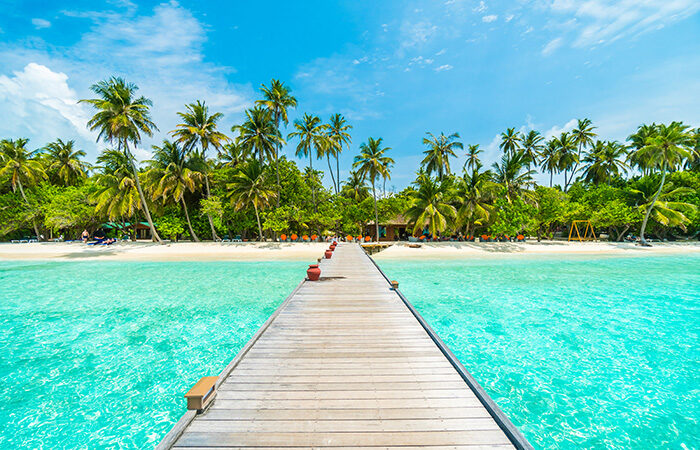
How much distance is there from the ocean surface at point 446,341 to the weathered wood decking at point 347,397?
2.06 m

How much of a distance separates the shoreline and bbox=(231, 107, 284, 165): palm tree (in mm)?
11688

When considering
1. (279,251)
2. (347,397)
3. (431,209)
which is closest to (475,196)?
(431,209)

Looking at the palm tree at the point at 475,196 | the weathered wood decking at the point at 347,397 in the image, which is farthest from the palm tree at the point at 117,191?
the palm tree at the point at 475,196

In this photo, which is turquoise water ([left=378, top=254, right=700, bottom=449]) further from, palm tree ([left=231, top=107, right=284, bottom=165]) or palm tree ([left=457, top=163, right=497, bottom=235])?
palm tree ([left=231, top=107, right=284, bottom=165])

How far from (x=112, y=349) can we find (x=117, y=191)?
32.9 metres

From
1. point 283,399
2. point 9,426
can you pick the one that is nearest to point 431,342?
point 283,399

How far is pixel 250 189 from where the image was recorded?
30.1m

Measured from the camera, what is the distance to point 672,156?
97.8 feet

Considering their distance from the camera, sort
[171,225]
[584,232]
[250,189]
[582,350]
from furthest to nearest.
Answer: [584,232], [171,225], [250,189], [582,350]

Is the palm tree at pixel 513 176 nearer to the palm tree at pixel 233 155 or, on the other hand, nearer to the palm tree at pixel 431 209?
the palm tree at pixel 431 209

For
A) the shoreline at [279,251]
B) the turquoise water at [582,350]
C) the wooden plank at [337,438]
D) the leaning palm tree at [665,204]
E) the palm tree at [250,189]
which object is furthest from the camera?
the leaning palm tree at [665,204]

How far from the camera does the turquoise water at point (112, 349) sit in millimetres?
4914

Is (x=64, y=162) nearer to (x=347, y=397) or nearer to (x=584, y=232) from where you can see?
(x=347, y=397)

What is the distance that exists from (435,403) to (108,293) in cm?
1684
